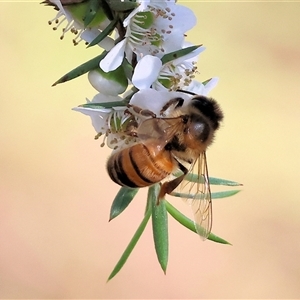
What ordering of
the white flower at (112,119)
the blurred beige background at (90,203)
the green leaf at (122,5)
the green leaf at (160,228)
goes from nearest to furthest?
1. the green leaf at (122,5)
2. the white flower at (112,119)
3. the green leaf at (160,228)
4. the blurred beige background at (90,203)

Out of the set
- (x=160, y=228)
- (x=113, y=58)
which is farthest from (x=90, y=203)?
(x=113, y=58)

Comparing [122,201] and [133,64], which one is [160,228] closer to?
[122,201]

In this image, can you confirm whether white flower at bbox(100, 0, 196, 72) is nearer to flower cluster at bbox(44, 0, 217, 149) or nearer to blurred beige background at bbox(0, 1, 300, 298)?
flower cluster at bbox(44, 0, 217, 149)

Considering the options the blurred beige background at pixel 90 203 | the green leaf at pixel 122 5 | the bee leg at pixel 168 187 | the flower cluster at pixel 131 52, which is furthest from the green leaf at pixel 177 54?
the blurred beige background at pixel 90 203

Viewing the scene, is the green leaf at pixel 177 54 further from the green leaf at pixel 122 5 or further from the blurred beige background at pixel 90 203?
the blurred beige background at pixel 90 203

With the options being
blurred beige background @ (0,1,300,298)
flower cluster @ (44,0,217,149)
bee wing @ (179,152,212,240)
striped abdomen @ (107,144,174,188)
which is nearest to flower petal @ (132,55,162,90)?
flower cluster @ (44,0,217,149)

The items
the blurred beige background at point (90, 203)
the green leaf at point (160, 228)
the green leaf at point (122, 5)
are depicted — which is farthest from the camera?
the blurred beige background at point (90, 203)

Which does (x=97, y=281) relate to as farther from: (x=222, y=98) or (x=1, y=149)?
(x=222, y=98)
